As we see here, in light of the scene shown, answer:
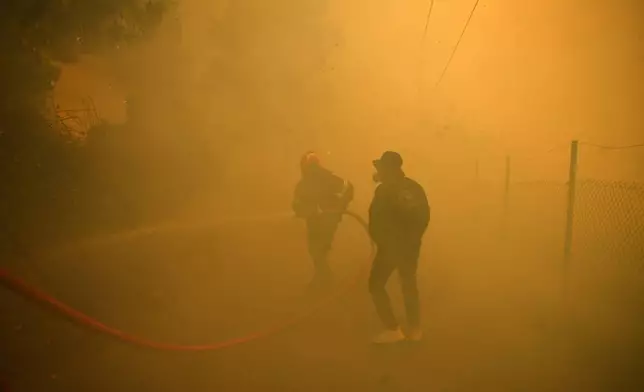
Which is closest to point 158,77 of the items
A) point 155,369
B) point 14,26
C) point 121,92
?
point 121,92

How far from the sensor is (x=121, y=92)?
4.93 meters

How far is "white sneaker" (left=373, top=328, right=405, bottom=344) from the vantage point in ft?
10.3

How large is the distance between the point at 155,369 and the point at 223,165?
160 inches

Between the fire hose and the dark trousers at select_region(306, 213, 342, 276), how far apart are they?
314 millimetres

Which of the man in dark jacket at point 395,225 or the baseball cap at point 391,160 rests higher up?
the baseball cap at point 391,160

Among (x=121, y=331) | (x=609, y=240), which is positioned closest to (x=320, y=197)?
(x=121, y=331)

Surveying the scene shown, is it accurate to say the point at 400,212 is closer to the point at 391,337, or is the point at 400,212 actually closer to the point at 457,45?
the point at 391,337

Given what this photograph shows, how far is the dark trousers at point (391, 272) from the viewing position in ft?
9.80

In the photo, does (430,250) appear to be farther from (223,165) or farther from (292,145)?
(223,165)

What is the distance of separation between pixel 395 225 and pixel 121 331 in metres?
2.66

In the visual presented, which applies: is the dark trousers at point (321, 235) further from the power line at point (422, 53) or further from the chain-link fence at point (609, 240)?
the power line at point (422, 53)

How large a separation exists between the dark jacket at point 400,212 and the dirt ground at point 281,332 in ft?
2.90

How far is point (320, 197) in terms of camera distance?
3877mm

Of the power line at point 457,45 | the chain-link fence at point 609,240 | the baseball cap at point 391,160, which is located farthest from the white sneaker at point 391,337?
the power line at point 457,45
